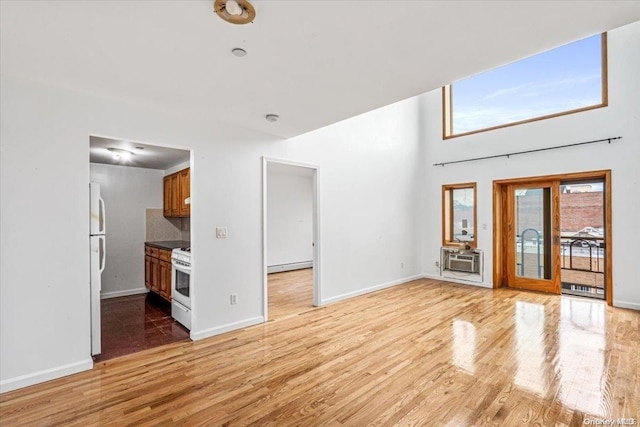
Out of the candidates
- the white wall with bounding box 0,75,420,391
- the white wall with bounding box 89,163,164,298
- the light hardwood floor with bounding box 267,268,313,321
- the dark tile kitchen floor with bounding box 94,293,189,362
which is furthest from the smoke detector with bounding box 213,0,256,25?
the white wall with bounding box 89,163,164,298

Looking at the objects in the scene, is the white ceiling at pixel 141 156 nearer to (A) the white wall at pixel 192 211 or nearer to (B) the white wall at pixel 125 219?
(B) the white wall at pixel 125 219

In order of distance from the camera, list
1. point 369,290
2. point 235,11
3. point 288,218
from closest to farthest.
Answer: point 235,11, point 369,290, point 288,218

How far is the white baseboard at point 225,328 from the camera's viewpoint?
332 cm

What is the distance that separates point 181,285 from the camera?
3.77 m

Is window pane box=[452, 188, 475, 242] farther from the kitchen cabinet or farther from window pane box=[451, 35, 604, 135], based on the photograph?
the kitchen cabinet

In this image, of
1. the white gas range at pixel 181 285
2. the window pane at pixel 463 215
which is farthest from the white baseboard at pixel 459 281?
the white gas range at pixel 181 285

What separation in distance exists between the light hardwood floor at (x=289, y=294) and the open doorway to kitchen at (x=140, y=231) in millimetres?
1322

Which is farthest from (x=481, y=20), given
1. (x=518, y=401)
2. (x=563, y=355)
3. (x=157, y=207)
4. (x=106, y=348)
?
(x=157, y=207)

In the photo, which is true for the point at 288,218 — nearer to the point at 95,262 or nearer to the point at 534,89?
the point at 95,262

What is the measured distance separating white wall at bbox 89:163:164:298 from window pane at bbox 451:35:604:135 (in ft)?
20.4

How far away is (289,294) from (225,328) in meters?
1.82

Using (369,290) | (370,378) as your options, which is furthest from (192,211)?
(369,290)

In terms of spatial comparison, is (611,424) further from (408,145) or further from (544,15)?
(408,145)

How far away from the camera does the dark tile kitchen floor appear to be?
3127mm
